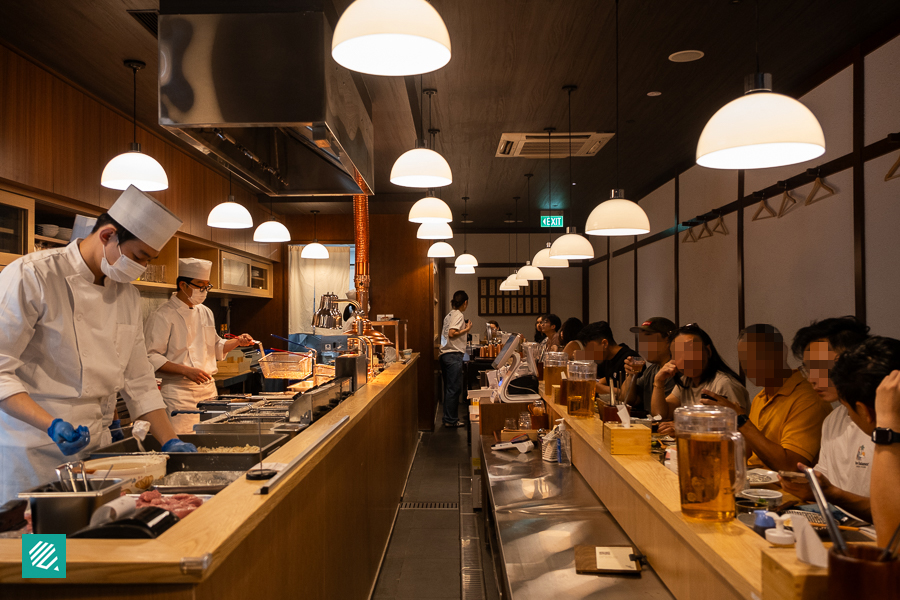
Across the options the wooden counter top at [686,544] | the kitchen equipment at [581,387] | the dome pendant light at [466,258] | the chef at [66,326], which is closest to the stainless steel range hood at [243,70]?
the chef at [66,326]

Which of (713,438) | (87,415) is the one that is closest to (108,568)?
(713,438)

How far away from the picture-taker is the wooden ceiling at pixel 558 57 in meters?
3.26

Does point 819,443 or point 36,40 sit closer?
point 819,443

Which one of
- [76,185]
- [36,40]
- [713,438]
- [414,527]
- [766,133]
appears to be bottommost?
[414,527]

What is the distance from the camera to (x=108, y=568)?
111cm

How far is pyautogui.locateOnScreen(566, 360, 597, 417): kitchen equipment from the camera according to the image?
284cm

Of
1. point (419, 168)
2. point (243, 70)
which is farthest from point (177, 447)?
point (419, 168)

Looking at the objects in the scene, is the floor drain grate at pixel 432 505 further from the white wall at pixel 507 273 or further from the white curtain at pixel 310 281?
the white wall at pixel 507 273

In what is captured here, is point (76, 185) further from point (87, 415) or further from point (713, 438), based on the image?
point (713, 438)

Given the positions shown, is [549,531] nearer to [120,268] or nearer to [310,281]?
[120,268]

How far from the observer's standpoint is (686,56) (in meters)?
3.84

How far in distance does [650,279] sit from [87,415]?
23.9 ft

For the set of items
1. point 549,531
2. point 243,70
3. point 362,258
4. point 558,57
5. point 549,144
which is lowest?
point 549,531

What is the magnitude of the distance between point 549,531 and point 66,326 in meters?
1.94
